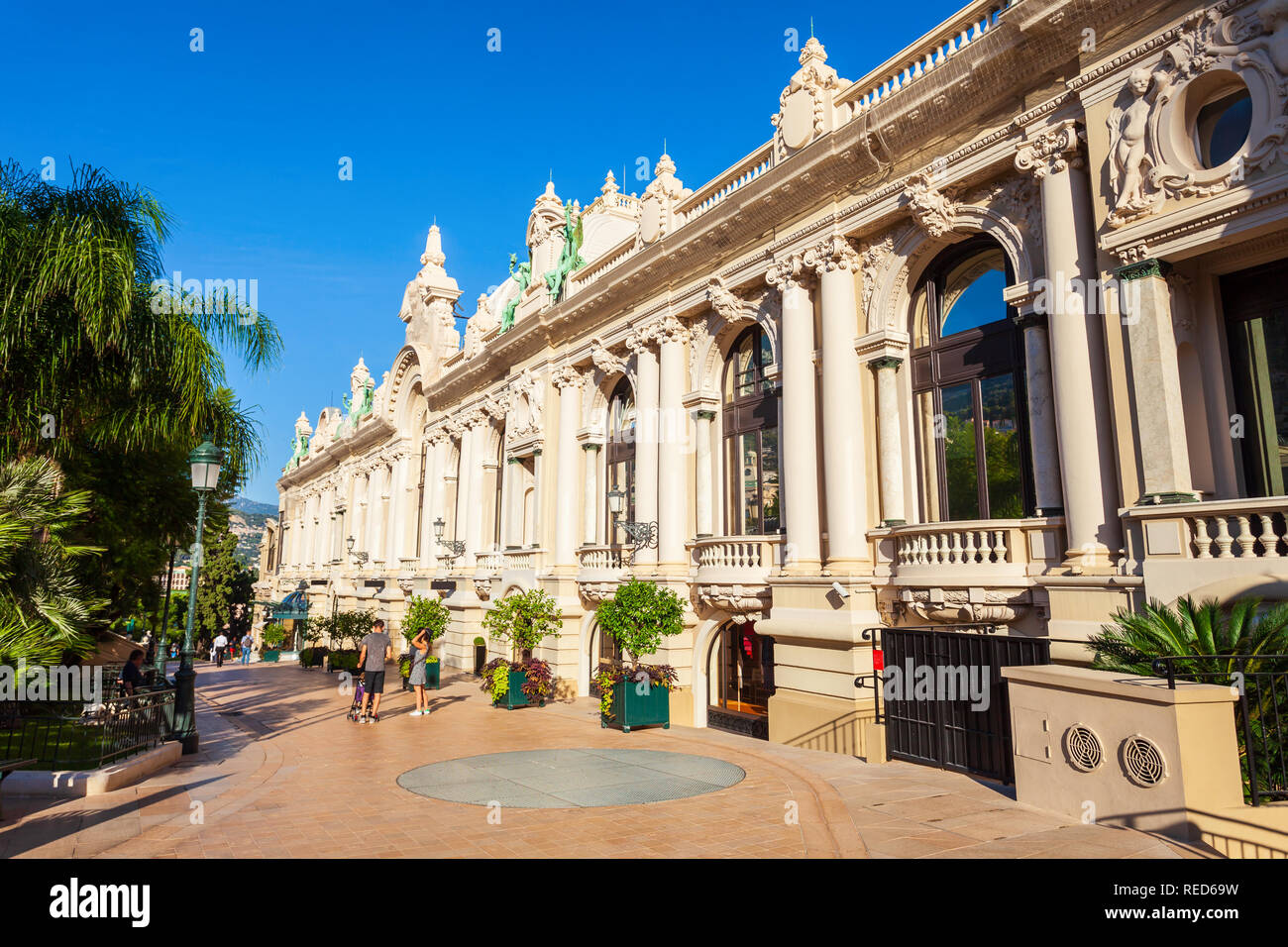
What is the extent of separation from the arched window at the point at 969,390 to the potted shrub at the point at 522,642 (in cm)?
999

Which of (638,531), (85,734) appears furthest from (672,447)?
(85,734)

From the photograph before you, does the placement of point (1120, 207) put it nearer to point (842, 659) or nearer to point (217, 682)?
point (842, 659)

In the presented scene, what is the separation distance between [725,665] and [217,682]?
66.3ft

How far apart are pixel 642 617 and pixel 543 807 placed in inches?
288

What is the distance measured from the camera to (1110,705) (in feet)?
23.1

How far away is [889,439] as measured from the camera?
13.8 m

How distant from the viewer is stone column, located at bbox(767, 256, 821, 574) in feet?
47.8

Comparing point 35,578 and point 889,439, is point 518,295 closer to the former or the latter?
point 889,439

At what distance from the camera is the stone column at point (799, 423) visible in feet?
47.8

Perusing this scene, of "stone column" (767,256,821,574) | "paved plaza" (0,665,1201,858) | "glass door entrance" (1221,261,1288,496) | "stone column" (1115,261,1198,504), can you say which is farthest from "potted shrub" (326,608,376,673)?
"glass door entrance" (1221,261,1288,496)

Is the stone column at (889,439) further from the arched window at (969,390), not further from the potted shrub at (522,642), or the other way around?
the potted shrub at (522,642)

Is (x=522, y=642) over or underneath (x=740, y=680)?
over

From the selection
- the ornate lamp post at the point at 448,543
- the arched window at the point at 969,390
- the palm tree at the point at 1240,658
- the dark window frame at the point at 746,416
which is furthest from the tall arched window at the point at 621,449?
the palm tree at the point at 1240,658

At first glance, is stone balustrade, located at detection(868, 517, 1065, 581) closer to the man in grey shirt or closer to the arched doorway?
the arched doorway
